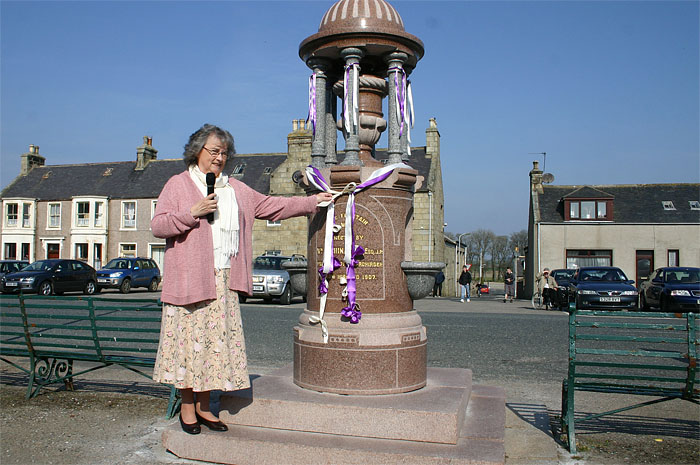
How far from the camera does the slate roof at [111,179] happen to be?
4059 centimetres

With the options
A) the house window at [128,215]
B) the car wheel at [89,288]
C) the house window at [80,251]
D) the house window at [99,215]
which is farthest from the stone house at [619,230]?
the house window at [80,251]

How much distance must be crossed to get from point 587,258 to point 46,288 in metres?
28.3

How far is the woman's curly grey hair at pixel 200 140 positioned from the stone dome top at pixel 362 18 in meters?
1.81

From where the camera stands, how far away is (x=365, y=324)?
529 cm

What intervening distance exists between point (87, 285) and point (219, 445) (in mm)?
24581

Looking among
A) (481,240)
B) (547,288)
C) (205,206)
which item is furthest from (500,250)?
(205,206)

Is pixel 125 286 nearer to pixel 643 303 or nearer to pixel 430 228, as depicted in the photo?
pixel 430 228

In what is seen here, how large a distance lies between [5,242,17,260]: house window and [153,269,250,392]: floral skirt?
45.8 m

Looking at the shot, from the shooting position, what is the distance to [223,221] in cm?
450

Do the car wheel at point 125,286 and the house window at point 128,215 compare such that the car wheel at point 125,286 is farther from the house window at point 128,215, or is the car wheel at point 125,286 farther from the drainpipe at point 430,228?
the drainpipe at point 430,228

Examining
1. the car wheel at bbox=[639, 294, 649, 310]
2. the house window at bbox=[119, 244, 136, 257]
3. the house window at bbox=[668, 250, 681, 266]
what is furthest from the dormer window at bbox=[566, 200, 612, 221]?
the house window at bbox=[119, 244, 136, 257]

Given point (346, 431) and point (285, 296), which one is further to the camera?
point (285, 296)

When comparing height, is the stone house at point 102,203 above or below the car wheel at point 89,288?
above

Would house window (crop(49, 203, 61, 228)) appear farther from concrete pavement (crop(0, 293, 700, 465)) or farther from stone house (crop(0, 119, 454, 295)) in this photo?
concrete pavement (crop(0, 293, 700, 465))
